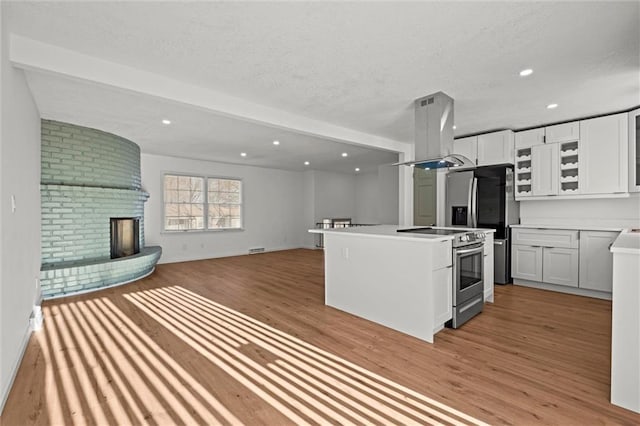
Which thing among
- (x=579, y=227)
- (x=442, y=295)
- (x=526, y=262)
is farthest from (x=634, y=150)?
(x=442, y=295)

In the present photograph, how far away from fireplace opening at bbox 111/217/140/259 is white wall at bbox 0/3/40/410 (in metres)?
1.74

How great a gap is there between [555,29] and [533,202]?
11.5 feet

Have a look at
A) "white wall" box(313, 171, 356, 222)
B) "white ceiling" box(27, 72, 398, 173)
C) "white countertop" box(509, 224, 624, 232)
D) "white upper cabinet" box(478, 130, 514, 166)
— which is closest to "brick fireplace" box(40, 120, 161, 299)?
"white ceiling" box(27, 72, 398, 173)

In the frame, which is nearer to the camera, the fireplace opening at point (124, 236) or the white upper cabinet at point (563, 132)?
the white upper cabinet at point (563, 132)

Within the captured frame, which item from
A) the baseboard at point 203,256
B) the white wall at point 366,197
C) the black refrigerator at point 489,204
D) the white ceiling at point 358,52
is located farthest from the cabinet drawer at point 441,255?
the white wall at point 366,197

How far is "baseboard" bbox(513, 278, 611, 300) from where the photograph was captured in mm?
4016

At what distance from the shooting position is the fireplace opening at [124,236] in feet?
16.4

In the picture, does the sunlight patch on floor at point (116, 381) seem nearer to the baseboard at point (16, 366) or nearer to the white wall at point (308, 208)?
the baseboard at point (16, 366)

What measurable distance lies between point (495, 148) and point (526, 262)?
1807mm

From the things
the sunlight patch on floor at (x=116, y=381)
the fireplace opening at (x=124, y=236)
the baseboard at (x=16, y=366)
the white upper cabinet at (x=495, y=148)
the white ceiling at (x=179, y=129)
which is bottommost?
the sunlight patch on floor at (x=116, y=381)

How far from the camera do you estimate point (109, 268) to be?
4.58 metres

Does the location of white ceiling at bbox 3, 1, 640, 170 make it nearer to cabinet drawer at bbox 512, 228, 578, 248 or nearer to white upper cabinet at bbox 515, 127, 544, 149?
white upper cabinet at bbox 515, 127, 544, 149

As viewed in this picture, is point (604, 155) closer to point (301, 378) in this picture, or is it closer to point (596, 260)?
point (596, 260)

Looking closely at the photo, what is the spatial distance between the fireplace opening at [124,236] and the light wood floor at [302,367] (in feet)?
4.29
